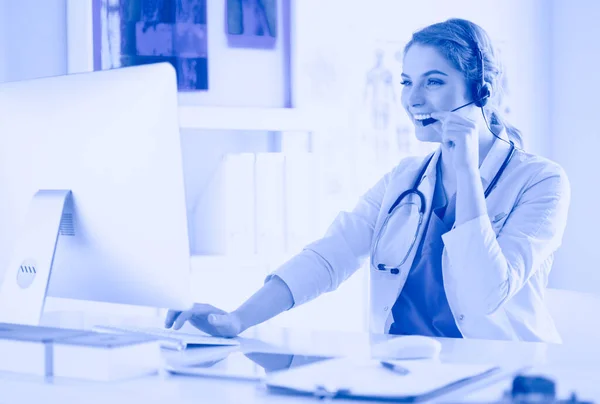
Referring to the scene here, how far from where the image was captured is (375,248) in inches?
79.5

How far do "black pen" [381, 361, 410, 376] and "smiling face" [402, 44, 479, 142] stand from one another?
3.32 feet

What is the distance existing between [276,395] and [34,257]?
564mm

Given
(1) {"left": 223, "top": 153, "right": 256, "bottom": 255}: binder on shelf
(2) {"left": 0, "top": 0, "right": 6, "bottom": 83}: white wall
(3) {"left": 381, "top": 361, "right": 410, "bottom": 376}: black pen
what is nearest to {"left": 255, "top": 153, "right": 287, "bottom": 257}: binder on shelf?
(1) {"left": 223, "top": 153, "right": 256, "bottom": 255}: binder on shelf

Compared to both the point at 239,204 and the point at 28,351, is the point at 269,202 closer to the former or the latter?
the point at 239,204

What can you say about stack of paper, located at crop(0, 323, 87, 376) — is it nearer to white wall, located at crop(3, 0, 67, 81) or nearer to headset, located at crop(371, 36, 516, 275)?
headset, located at crop(371, 36, 516, 275)

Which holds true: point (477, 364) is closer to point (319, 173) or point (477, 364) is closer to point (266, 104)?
point (319, 173)

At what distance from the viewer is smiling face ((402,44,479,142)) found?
1.98 m

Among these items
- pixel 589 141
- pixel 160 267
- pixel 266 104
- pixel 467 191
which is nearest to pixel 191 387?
pixel 160 267

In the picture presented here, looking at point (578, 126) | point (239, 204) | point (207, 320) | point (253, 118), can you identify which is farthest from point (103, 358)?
point (578, 126)

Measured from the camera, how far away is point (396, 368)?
105cm

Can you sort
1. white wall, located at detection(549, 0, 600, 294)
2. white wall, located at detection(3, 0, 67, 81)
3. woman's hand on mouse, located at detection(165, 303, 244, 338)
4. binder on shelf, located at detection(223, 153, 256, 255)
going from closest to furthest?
woman's hand on mouse, located at detection(165, 303, 244, 338) → binder on shelf, located at detection(223, 153, 256, 255) → white wall, located at detection(3, 0, 67, 81) → white wall, located at detection(549, 0, 600, 294)

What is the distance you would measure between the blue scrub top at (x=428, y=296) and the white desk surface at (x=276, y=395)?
42 cm

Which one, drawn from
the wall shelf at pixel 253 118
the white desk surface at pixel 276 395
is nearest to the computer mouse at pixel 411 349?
the white desk surface at pixel 276 395

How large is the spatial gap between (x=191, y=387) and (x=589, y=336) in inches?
38.4
